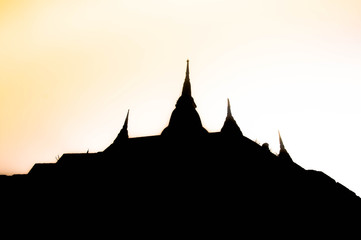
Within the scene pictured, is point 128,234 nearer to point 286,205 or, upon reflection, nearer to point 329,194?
point 286,205

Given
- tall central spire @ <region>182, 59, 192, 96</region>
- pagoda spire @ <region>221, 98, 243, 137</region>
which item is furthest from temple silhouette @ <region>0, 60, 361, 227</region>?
tall central spire @ <region>182, 59, 192, 96</region>

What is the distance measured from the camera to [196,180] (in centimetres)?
1541

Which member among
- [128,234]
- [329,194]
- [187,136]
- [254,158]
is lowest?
[128,234]

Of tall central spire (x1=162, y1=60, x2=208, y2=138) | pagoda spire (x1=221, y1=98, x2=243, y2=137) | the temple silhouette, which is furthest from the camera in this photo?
tall central spire (x1=162, y1=60, x2=208, y2=138)

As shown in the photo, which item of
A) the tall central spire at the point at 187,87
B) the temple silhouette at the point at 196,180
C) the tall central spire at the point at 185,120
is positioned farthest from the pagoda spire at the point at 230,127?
the tall central spire at the point at 187,87

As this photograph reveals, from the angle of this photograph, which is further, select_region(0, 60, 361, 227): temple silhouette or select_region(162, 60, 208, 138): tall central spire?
select_region(162, 60, 208, 138): tall central spire

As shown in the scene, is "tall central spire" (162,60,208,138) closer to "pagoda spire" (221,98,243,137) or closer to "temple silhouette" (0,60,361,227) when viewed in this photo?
"temple silhouette" (0,60,361,227)

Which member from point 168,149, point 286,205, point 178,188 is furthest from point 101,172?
point 286,205

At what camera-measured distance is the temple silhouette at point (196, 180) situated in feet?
42.4

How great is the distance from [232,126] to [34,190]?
16.5 meters

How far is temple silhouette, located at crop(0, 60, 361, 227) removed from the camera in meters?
12.9

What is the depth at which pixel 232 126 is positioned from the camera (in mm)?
19391

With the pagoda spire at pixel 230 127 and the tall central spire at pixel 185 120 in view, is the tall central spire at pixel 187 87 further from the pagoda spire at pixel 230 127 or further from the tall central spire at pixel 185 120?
the pagoda spire at pixel 230 127

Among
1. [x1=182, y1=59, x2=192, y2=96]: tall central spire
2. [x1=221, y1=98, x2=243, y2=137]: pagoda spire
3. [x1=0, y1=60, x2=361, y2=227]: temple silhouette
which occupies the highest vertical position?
[x1=182, y1=59, x2=192, y2=96]: tall central spire
